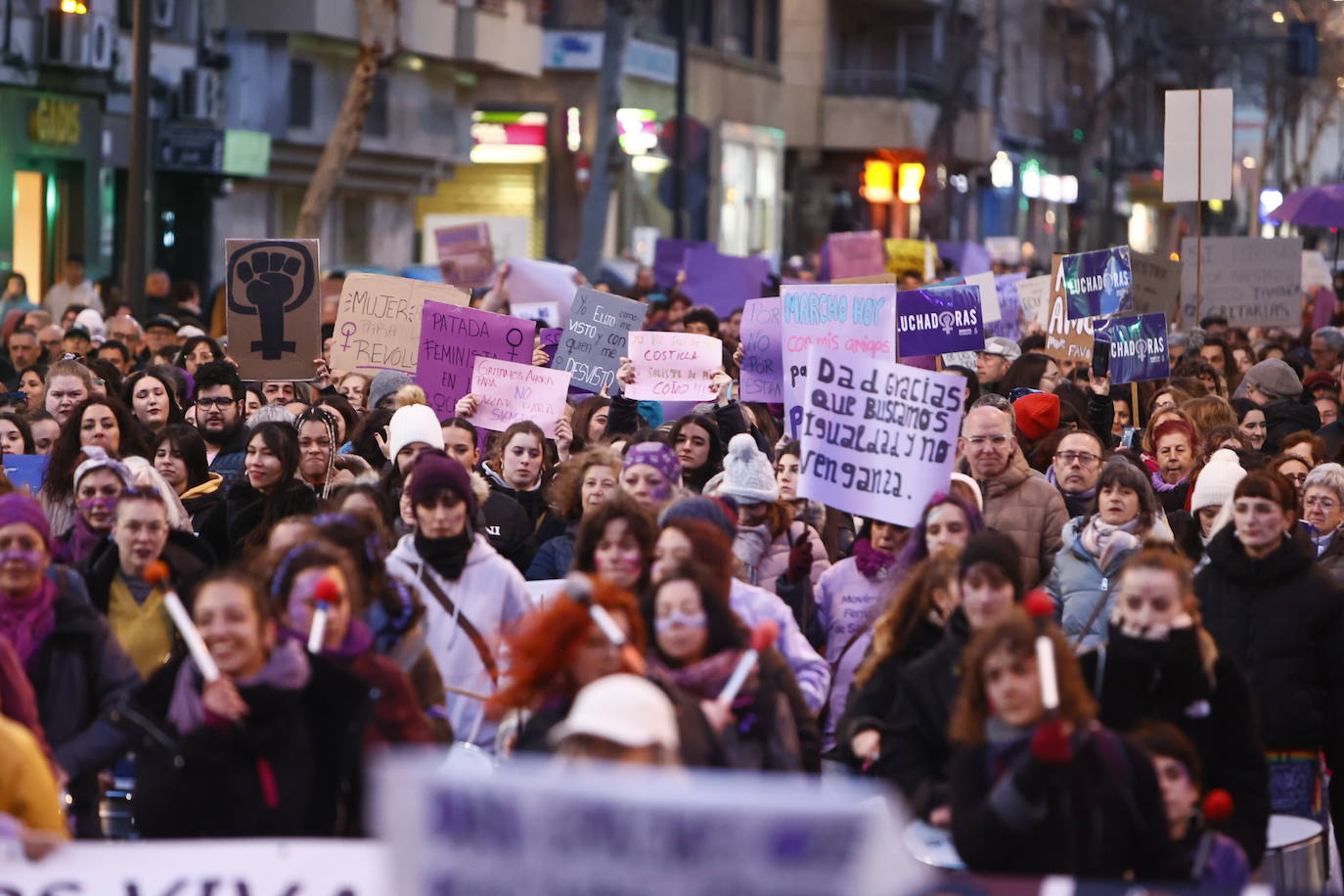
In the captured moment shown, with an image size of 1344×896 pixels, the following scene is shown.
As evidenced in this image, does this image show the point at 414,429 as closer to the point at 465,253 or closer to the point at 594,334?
the point at 594,334

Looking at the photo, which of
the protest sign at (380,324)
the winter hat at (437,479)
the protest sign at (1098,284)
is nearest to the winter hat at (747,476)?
the winter hat at (437,479)

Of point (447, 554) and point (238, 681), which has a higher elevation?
point (447, 554)

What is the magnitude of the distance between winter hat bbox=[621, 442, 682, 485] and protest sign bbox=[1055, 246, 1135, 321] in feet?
26.7

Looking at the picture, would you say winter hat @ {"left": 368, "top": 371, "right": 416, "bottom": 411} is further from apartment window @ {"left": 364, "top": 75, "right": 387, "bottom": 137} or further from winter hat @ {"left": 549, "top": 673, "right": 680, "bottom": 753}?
apartment window @ {"left": 364, "top": 75, "right": 387, "bottom": 137}

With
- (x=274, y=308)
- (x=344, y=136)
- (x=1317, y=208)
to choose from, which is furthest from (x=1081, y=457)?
(x=344, y=136)

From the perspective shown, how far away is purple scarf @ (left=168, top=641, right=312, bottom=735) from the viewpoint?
5.63 metres

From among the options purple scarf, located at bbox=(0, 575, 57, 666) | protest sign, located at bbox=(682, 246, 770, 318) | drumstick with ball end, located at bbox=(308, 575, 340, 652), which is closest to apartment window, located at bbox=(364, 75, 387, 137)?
protest sign, located at bbox=(682, 246, 770, 318)

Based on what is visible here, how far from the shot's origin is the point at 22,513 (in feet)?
21.9

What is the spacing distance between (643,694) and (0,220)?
24.8 m

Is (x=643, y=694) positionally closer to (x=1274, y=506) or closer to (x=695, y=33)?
(x=1274, y=506)

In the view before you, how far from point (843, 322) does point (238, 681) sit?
23.7 feet

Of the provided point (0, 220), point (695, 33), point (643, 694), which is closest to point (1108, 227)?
point (695, 33)

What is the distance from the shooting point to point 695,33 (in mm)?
47188

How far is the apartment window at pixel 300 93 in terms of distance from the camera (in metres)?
34.2
